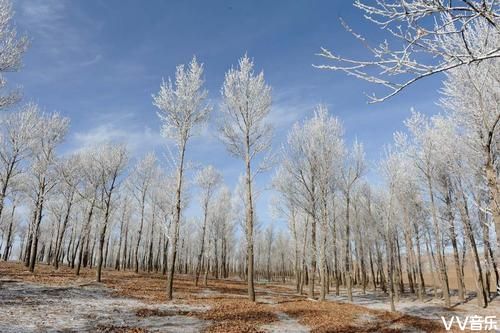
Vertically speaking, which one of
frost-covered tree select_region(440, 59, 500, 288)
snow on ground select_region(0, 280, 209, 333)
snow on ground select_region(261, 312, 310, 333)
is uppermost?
frost-covered tree select_region(440, 59, 500, 288)

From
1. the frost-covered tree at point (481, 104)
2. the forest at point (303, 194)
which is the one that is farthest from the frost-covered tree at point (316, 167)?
the frost-covered tree at point (481, 104)

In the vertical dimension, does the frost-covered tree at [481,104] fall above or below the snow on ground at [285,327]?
above

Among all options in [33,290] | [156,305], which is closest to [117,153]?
[33,290]

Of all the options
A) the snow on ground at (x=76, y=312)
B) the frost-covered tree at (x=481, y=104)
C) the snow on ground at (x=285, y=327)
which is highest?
the frost-covered tree at (x=481, y=104)

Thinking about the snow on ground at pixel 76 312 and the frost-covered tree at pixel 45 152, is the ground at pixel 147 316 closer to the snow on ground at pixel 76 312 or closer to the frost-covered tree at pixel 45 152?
the snow on ground at pixel 76 312

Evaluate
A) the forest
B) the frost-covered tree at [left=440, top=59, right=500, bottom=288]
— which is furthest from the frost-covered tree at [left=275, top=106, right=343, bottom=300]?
the frost-covered tree at [left=440, top=59, right=500, bottom=288]

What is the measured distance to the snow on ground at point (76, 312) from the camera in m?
7.84

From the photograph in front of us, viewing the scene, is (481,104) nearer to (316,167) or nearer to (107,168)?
(316,167)

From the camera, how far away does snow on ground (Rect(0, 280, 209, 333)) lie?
784 cm

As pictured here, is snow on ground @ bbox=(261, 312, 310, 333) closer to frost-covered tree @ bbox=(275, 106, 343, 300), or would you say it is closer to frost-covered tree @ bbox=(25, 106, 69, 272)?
frost-covered tree @ bbox=(275, 106, 343, 300)

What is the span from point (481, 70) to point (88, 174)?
22646mm

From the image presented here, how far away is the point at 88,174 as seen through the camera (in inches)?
858

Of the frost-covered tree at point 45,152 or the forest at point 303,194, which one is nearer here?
the forest at point 303,194

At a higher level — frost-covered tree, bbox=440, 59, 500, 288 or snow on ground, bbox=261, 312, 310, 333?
frost-covered tree, bbox=440, 59, 500, 288
